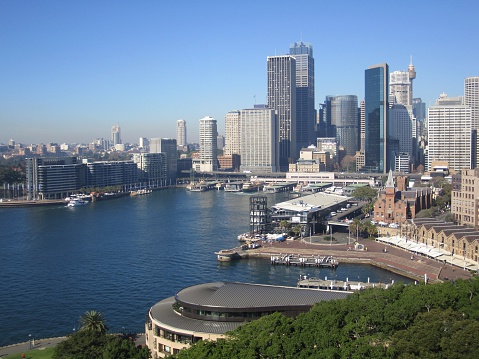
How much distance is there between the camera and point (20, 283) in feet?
62.9

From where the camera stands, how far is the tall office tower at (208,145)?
72750mm

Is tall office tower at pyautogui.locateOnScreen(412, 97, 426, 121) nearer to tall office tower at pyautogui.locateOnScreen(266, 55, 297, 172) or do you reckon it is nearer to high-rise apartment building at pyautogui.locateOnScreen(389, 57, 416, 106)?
high-rise apartment building at pyautogui.locateOnScreen(389, 57, 416, 106)

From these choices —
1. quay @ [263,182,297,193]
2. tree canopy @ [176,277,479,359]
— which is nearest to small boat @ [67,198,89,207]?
quay @ [263,182,297,193]

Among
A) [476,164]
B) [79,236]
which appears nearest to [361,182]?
[476,164]

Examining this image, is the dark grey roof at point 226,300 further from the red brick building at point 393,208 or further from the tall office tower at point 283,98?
the tall office tower at point 283,98

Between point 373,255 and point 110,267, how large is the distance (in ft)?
32.2

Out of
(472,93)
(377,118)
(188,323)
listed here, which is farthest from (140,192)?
(472,93)

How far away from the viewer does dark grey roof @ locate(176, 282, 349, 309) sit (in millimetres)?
11906

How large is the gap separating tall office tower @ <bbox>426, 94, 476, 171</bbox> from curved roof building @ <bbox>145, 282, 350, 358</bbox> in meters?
52.3

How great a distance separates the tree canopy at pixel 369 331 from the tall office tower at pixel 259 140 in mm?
59454

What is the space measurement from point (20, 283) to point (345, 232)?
1533 centimetres

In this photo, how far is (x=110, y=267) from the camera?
21188mm

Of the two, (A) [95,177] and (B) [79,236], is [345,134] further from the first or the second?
(B) [79,236]

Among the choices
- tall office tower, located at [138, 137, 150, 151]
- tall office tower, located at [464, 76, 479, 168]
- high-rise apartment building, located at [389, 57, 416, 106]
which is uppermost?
high-rise apartment building, located at [389, 57, 416, 106]
